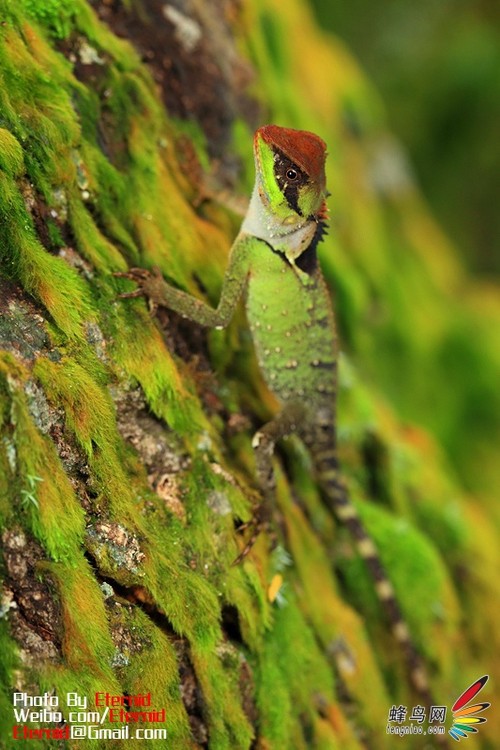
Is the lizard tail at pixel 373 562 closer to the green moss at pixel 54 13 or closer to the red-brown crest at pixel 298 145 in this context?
the red-brown crest at pixel 298 145

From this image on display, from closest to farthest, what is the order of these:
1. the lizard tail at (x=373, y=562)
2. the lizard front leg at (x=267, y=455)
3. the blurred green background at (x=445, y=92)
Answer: the lizard front leg at (x=267, y=455) < the lizard tail at (x=373, y=562) < the blurred green background at (x=445, y=92)

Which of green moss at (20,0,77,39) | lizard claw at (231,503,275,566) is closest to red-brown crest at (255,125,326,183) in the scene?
Answer: green moss at (20,0,77,39)

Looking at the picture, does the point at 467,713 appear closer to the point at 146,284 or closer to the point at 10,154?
the point at 146,284

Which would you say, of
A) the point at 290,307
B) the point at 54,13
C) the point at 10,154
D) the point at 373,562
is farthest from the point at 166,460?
the point at 54,13

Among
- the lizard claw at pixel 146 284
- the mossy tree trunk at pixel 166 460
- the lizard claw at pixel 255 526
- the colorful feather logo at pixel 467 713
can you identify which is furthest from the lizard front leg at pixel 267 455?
the colorful feather logo at pixel 467 713

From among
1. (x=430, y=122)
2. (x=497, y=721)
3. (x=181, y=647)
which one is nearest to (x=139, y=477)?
(x=181, y=647)

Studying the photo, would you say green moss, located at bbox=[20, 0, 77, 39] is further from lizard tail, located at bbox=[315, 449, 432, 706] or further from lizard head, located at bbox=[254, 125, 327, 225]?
lizard tail, located at bbox=[315, 449, 432, 706]

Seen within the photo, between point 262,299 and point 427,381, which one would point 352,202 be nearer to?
point 427,381
